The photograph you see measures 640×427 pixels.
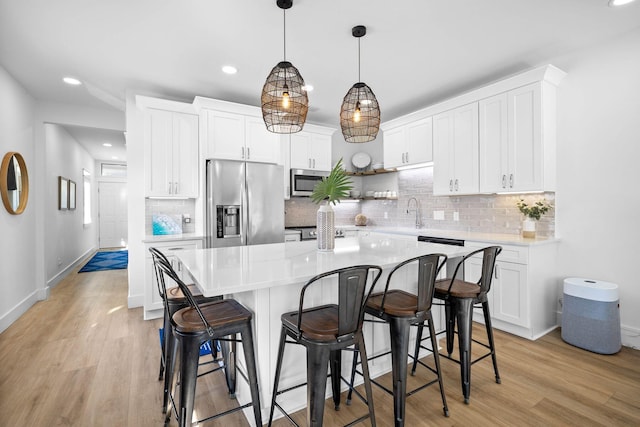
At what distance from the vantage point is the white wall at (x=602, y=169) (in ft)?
9.16

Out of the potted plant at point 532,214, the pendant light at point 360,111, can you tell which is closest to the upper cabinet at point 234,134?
the pendant light at point 360,111

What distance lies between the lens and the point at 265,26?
2.58m

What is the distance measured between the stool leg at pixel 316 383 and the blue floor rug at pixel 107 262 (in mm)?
6503

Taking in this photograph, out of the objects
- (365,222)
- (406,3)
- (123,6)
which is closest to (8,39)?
(123,6)

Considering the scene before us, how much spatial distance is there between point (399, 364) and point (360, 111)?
184 centimetres

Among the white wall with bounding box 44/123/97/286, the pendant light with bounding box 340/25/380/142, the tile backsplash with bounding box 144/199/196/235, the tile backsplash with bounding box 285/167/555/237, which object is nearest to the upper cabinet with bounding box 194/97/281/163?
the tile backsplash with bounding box 144/199/196/235

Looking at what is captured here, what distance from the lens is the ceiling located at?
2.37 meters

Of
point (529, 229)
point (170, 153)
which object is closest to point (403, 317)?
point (529, 229)

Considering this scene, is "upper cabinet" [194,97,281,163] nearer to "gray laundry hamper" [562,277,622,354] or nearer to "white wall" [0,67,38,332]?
"white wall" [0,67,38,332]

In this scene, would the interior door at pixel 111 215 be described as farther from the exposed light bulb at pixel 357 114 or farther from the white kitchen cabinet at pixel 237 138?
the exposed light bulb at pixel 357 114

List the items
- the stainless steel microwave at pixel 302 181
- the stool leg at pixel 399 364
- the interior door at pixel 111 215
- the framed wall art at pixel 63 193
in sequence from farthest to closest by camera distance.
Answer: the interior door at pixel 111 215
the framed wall art at pixel 63 193
the stainless steel microwave at pixel 302 181
the stool leg at pixel 399 364

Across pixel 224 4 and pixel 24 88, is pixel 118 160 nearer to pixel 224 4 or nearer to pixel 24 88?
pixel 24 88

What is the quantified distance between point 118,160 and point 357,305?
10.3 metres

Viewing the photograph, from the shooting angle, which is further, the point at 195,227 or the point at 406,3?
the point at 195,227
